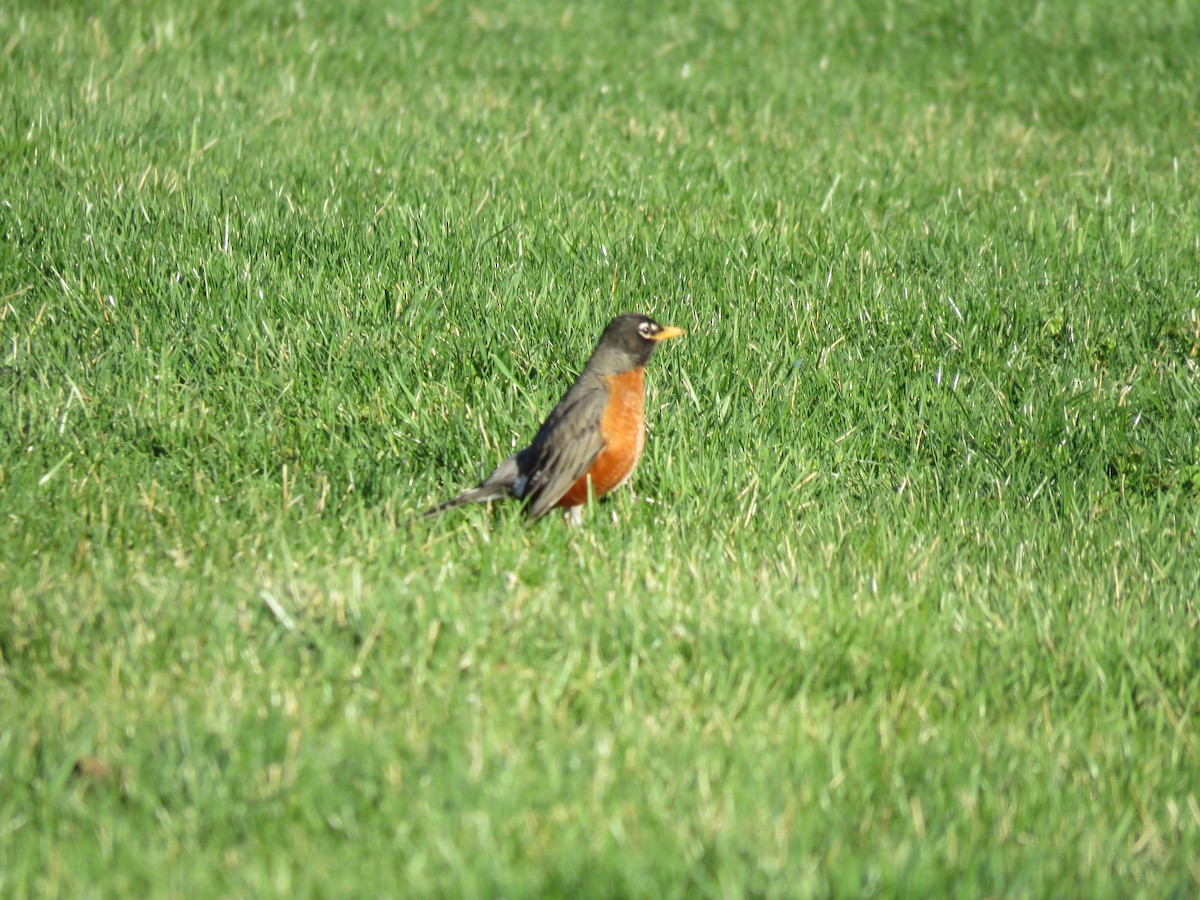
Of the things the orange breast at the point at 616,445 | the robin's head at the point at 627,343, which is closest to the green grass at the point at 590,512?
the orange breast at the point at 616,445

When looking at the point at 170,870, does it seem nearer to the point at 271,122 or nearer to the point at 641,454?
the point at 641,454

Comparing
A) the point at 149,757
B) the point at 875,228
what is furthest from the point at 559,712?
the point at 875,228

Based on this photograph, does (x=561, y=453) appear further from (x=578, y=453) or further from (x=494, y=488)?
(x=494, y=488)

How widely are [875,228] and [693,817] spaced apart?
219 inches

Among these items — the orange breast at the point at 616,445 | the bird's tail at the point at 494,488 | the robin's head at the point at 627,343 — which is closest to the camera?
the bird's tail at the point at 494,488

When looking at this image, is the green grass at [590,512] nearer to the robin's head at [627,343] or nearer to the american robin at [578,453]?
the american robin at [578,453]

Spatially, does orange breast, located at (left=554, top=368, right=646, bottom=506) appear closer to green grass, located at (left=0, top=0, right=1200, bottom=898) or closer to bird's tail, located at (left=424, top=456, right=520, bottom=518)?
green grass, located at (left=0, top=0, right=1200, bottom=898)

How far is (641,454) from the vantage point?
17.1ft

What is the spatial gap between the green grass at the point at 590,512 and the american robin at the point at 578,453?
5.6 inches

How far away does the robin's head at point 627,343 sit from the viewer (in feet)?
17.4

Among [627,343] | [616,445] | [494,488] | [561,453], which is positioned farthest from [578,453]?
[627,343]

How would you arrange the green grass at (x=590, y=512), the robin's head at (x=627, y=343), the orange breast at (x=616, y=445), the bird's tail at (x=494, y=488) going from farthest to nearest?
1. the robin's head at (x=627, y=343)
2. the orange breast at (x=616, y=445)
3. the bird's tail at (x=494, y=488)
4. the green grass at (x=590, y=512)

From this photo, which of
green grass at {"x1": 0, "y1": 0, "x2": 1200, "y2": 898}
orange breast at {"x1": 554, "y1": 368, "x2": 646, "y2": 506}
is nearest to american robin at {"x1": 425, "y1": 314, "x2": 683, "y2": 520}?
orange breast at {"x1": 554, "y1": 368, "x2": 646, "y2": 506}

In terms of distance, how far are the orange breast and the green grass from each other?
112 millimetres
